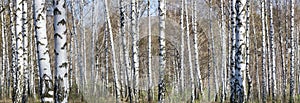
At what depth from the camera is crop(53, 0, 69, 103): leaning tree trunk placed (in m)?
6.58

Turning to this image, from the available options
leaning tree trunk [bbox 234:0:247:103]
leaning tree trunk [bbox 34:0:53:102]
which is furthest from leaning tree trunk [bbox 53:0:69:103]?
leaning tree trunk [bbox 234:0:247:103]

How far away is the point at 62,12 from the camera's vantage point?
6672mm

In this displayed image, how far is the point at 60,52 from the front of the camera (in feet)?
21.6

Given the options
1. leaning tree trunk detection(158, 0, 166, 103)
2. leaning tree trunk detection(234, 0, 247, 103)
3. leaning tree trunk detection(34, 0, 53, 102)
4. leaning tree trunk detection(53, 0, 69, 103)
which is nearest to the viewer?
leaning tree trunk detection(53, 0, 69, 103)

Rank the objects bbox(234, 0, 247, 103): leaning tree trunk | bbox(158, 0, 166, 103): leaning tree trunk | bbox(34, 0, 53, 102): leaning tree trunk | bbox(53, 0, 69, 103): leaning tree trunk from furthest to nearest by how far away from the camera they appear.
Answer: bbox(158, 0, 166, 103): leaning tree trunk, bbox(234, 0, 247, 103): leaning tree trunk, bbox(34, 0, 53, 102): leaning tree trunk, bbox(53, 0, 69, 103): leaning tree trunk

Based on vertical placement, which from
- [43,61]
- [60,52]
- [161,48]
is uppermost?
[161,48]

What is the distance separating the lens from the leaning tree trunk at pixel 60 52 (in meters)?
6.58

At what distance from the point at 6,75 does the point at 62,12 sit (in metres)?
20.9

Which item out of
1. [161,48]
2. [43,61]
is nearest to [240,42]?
[161,48]

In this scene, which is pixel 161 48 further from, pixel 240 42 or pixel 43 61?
pixel 43 61

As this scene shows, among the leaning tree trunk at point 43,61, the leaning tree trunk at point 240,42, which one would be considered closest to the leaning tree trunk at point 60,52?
the leaning tree trunk at point 43,61

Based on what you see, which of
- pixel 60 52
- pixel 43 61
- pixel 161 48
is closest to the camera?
pixel 60 52

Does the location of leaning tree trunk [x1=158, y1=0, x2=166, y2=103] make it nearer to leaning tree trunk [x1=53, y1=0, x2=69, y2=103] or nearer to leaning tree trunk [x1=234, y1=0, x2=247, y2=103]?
leaning tree trunk [x1=234, y1=0, x2=247, y2=103]

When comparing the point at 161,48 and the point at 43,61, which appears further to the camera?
the point at 161,48
